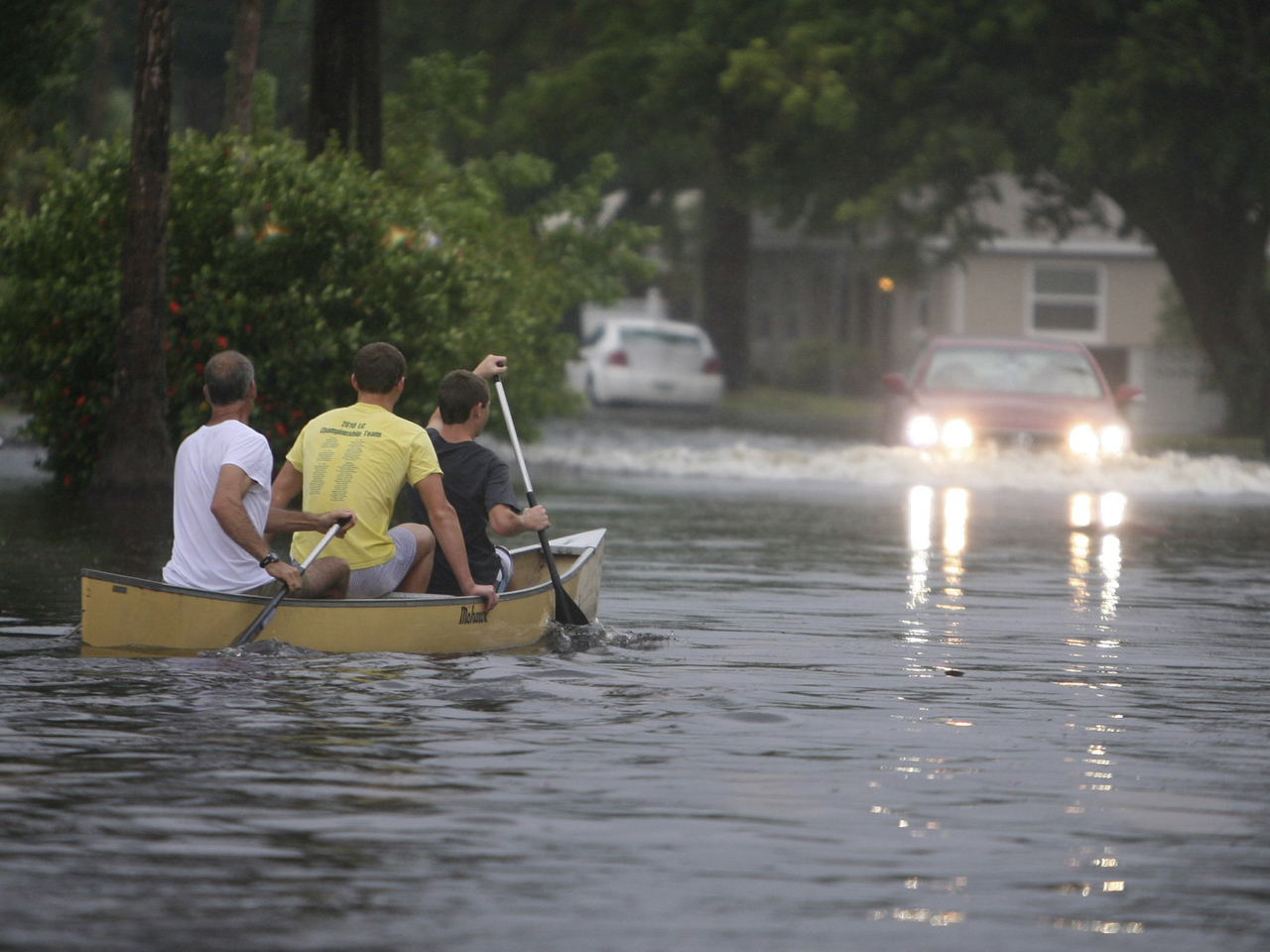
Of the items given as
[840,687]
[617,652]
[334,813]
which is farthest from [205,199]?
[334,813]

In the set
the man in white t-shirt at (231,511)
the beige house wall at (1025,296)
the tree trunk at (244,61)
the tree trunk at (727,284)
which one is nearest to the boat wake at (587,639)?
the man in white t-shirt at (231,511)

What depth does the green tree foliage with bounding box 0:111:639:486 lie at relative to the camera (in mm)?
19203

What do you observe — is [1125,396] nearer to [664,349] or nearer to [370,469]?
[370,469]

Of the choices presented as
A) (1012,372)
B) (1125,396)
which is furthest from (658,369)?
(1125,396)

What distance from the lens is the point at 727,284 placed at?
5106 centimetres

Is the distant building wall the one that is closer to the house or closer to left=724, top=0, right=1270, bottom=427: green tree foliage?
the house

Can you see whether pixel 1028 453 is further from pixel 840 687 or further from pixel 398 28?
pixel 398 28

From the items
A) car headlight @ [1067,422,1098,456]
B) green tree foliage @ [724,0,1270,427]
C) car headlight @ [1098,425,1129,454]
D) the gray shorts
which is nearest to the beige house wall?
green tree foliage @ [724,0,1270,427]

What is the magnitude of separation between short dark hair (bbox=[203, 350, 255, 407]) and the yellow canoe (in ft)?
2.71

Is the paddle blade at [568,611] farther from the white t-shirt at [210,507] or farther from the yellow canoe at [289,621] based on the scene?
the white t-shirt at [210,507]

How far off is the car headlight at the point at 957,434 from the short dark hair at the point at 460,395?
1223cm

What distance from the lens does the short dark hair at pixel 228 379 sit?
9789 millimetres

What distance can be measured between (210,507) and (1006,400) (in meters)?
13.9

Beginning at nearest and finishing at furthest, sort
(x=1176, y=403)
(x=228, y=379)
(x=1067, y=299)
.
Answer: (x=228, y=379) → (x=1176, y=403) → (x=1067, y=299)
